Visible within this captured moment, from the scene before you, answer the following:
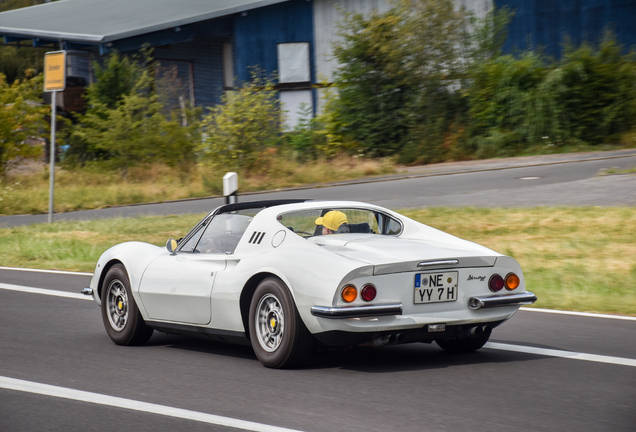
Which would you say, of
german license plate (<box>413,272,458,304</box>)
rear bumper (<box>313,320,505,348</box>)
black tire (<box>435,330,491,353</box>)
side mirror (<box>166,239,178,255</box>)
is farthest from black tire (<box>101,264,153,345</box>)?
german license plate (<box>413,272,458,304</box>)

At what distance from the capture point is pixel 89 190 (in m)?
24.5

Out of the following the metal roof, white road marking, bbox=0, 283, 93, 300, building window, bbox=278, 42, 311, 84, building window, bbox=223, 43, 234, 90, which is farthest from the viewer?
building window, bbox=223, 43, 234, 90

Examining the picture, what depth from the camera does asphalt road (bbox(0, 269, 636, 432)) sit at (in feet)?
15.3

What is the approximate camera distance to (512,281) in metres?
6.15

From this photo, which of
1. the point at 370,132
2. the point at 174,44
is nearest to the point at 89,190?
the point at 370,132

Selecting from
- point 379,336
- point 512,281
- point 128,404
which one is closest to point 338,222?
point 379,336

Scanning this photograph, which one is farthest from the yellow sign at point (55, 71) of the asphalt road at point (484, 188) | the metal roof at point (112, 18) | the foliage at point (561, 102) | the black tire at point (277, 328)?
the foliage at point (561, 102)

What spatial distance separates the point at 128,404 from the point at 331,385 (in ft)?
4.25

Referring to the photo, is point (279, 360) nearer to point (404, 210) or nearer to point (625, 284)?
point (625, 284)

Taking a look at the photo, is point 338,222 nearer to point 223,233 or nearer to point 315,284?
point 223,233

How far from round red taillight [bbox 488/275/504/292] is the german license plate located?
339mm

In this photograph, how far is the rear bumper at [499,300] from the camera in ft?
19.3

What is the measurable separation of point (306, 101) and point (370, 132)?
5.08 meters

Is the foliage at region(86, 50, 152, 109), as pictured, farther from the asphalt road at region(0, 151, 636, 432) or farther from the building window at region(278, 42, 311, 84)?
the asphalt road at region(0, 151, 636, 432)
